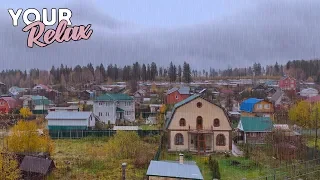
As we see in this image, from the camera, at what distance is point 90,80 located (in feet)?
152

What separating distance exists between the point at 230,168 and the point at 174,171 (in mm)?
3565

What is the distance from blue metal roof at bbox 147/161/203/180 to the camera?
25.3 ft

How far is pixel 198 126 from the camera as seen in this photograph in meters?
13.9

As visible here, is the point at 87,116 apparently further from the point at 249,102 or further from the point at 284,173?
the point at 284,173

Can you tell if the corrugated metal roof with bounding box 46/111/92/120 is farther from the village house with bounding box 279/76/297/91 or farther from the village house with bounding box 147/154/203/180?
the village house with bounding box 279/76/297/91

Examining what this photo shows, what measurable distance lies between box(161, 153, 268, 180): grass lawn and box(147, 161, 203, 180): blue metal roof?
65.5 inches

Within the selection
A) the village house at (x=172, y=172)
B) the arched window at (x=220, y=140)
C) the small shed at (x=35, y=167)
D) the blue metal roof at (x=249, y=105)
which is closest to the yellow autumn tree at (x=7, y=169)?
the small shed at (x=35, y=167)

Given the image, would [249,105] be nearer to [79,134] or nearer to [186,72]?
[79,134]

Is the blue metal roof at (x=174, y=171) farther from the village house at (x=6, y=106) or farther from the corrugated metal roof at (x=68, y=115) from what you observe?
the village house at (x=6, y=106)

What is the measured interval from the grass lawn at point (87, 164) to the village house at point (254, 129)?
13.8ft

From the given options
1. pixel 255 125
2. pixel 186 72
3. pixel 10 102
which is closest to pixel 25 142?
pixel 255 125

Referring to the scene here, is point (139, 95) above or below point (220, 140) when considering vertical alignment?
above

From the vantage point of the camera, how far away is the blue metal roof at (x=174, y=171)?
771 centimetres

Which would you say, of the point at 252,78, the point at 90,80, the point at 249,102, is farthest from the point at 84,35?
the point at 252,78
